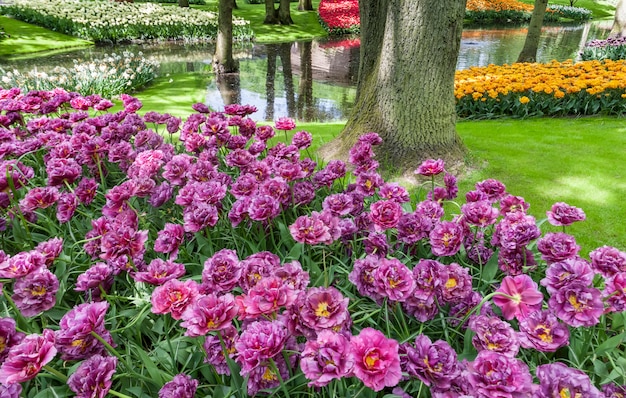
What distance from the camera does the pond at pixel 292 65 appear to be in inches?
358

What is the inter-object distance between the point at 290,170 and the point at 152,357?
1.14m

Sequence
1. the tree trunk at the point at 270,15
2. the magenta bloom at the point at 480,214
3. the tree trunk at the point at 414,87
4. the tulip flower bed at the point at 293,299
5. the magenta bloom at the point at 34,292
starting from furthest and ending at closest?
the tree trunk at the point at 270,15
the tree trunk at the point at 414,87
the magenta bloom at the point at 480,214
the magenta bloom at the point at 34,292
the tulip flower bed at the point at 293,299

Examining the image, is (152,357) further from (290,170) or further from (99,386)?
(290,170)

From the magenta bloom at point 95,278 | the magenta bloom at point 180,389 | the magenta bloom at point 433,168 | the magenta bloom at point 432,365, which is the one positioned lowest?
the magenta bloom at point 180,389

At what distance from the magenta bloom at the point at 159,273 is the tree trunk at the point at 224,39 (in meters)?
10.7

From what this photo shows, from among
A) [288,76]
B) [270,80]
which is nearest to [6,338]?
[270,80]

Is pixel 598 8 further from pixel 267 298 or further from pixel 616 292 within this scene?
pixel 267 298

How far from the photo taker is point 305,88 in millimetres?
10555

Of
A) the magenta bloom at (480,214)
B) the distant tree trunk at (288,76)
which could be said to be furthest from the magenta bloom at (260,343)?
the distant tree trunk at (288,76)

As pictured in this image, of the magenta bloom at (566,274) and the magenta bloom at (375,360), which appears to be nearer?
the magenta bloom at (375,360)

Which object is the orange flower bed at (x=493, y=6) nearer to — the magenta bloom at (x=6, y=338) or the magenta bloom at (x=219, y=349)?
the magenta bloom at (x=219, y=349)

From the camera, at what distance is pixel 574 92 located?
21.9 ft

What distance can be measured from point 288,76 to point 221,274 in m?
11.0

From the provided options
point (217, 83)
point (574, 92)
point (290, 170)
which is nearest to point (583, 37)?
point (574, 92)
